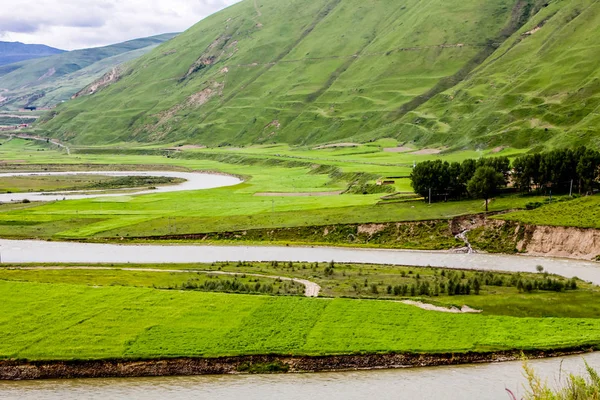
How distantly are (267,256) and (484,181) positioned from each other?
40826 millimetres

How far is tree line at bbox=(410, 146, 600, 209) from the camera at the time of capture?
368 ft

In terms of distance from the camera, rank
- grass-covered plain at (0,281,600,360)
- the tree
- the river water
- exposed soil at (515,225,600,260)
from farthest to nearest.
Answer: the tree, exposed soil at (515,225,600,260), grass-covered plain at (0,281,600,360), the river water

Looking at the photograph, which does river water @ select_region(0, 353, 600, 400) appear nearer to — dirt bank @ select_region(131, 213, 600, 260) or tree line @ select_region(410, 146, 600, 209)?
dirt bank @ select_region(131, 213, 600, 260)

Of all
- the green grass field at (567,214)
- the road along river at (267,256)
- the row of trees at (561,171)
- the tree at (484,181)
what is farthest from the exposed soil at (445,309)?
the row of trees at (561,171)

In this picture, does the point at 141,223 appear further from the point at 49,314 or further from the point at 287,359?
the point at 287,359

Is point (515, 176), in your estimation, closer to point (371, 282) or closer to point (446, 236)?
point (446, 236)

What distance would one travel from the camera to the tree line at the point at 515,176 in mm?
112250

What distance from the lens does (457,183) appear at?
12631cm

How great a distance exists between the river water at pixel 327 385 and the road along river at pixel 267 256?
3518 centimetres

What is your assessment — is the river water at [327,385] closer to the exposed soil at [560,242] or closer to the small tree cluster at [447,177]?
the exposed soil at [560,242]

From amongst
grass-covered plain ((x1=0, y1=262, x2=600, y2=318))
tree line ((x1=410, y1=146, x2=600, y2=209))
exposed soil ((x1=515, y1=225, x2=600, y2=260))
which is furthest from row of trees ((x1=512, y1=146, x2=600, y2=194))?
grass-covered plain ((x1=0, y1=262, x2=600, y2=318))

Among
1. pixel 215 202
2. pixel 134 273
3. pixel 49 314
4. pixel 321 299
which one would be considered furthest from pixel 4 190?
pixel 321 299

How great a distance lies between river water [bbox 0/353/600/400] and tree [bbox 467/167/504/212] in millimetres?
62396

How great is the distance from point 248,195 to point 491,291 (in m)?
103
